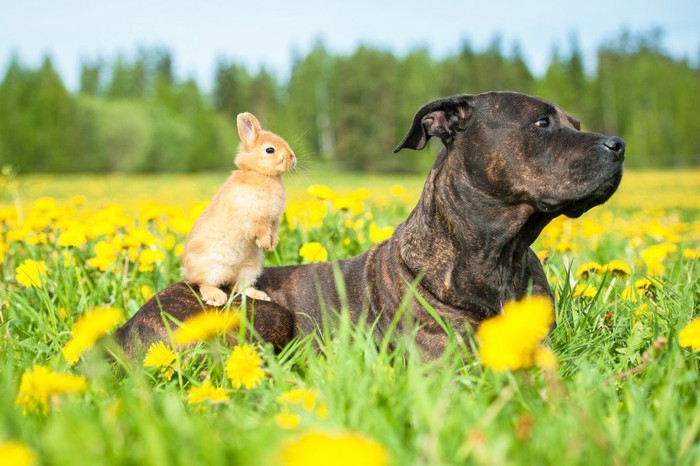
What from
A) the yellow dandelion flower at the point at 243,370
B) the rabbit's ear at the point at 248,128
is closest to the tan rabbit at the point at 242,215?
the rabbit's ear at the point at 248,128

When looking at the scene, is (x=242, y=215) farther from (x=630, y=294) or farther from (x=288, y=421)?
(x=630, y=294)

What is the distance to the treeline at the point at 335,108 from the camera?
52.3 metres

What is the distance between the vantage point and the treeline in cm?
5228

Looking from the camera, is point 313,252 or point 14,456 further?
point 313,252

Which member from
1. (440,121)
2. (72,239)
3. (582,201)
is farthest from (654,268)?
(72,239)

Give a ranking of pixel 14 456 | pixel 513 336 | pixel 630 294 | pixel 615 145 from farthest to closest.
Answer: pixel 630 294 → pixel 615 145 → pixel 513 336 → pixel 14 456

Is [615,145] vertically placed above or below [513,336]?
above

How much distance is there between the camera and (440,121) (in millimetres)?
3619

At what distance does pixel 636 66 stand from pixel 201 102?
43425mm

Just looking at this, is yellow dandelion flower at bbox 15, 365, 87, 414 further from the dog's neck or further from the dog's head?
the dog's head

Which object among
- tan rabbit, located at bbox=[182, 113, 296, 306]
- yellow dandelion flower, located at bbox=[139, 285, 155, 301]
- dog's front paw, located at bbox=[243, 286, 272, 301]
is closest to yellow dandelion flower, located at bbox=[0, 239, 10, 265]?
yellow dandelion flower, located at bbox=[139, 285, 155, 301]

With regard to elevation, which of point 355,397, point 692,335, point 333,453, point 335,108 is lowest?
point 355,397

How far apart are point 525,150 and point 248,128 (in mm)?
1377

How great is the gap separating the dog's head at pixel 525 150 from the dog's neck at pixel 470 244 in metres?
0.07
